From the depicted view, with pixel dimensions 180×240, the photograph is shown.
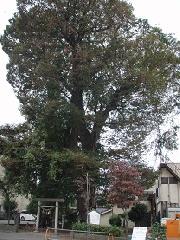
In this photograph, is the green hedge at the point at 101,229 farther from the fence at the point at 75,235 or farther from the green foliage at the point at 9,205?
the green foliage at the point at 9,205

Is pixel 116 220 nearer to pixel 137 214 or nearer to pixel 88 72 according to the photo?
pixel 137 214

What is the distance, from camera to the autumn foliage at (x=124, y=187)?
3325 centimetres

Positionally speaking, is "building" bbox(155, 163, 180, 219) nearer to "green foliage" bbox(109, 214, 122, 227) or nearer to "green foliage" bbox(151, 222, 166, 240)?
"green foliage" bbox(109, 214, 122, 227)

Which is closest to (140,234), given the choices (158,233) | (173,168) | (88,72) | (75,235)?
(158,233)

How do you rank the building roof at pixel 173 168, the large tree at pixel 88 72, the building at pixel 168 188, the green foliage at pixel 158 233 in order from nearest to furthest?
the green foliage at pixel 158 233 < the large tree at pixel 88 72 < the building roof at pixel 173 168 < the building at pixel 168 188

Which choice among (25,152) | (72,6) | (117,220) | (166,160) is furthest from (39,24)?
(117,220)

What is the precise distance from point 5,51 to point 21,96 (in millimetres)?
4500

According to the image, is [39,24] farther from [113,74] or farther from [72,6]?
[113,74]

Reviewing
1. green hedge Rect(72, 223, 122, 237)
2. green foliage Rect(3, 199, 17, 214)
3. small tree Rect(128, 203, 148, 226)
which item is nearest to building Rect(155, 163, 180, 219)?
small tree Rect(128, 203, 148, 226)

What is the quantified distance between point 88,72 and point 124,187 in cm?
961

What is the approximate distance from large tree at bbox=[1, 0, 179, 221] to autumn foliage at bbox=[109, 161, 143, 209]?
676 centimetres

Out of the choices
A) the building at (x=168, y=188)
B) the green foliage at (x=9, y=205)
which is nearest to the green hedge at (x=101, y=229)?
the building at (x=168, y=188)

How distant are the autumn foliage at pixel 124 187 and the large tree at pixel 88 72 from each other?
22.2 feet

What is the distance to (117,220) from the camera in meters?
51.7
